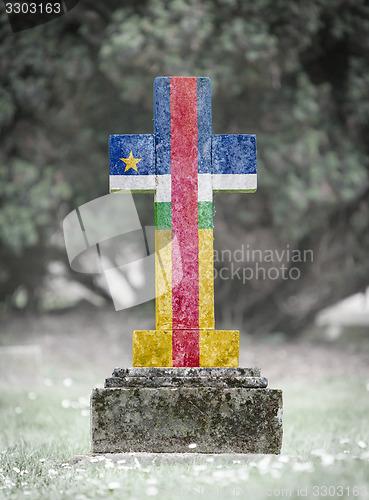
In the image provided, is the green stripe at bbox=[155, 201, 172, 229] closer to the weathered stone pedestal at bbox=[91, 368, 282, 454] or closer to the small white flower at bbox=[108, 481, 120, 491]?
the weathered stone pedestal at bbox=[91, 368, 282, 454]

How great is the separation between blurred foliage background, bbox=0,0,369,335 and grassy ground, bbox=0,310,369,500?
2.96 meters

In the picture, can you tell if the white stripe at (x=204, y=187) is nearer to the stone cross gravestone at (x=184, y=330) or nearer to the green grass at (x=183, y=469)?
the stone cross gravestone at (x=184, y=330)

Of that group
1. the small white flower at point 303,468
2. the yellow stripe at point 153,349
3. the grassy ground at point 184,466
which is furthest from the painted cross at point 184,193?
the small white flower at point 303,468

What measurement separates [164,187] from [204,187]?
25 cm

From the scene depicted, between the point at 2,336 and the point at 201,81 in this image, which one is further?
the point at 2,336

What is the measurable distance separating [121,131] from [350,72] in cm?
345

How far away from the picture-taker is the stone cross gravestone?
2.94 meters

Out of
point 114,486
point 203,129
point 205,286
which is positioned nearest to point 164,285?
point 205,286

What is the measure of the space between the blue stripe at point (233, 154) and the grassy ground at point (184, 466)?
1.69 m

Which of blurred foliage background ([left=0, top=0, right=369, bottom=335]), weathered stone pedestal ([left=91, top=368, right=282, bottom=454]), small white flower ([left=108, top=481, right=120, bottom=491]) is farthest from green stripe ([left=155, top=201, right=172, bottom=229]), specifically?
blurred foliage background ([left=0, top=0, right=369, bottom=335])

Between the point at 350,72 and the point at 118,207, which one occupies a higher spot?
the point at 350,72

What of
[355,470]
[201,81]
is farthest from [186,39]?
[355,470]

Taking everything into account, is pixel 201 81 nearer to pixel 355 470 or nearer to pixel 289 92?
pixel 355 470

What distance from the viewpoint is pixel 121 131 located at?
26.5 feet
